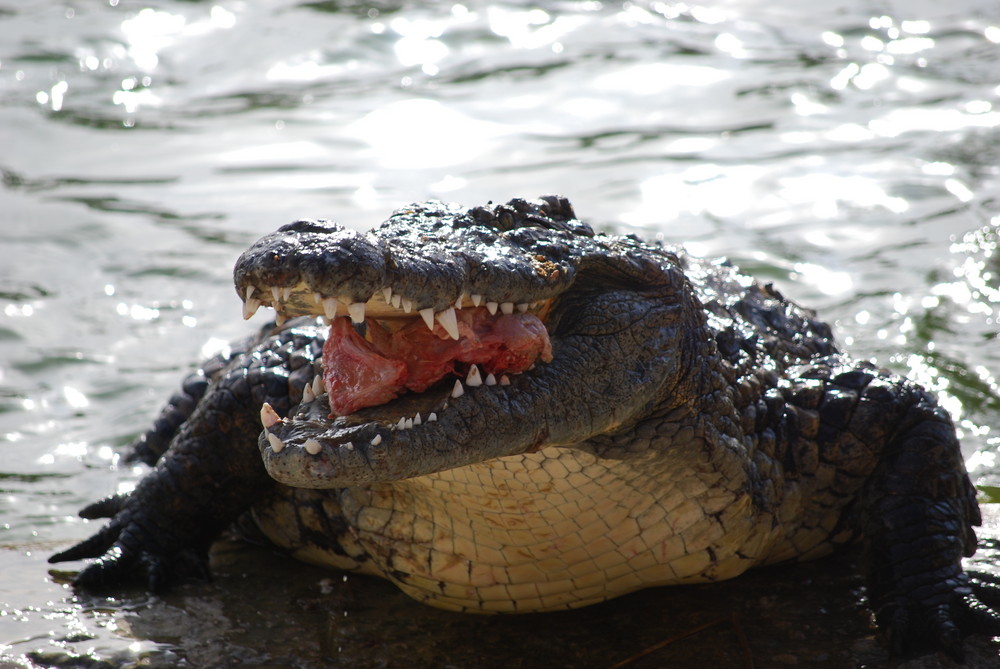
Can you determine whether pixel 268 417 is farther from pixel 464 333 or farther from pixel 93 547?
pixel 93 547

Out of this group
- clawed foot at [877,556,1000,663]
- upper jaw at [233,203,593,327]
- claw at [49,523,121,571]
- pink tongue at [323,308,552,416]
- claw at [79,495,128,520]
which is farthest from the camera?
claw at [79,495,128,520]

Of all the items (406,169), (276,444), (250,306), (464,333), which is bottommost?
(406,169)

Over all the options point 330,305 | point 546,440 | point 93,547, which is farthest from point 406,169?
point 330,305

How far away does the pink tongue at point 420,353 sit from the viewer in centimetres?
289

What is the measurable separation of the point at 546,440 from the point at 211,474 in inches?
72.0

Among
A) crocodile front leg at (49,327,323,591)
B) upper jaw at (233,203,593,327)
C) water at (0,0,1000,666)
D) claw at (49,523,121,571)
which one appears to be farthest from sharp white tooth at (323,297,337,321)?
claw at (49,523,121,571)

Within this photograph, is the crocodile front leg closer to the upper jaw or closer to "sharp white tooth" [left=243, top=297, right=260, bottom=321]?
the upper jaw

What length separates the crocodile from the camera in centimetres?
273

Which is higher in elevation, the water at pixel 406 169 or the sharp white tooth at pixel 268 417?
the sharp white tooth at pixel 268 417

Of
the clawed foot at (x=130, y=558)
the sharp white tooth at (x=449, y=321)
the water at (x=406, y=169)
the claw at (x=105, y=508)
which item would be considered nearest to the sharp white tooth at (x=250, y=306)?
the sharp white tooth at (x=449, y=321)

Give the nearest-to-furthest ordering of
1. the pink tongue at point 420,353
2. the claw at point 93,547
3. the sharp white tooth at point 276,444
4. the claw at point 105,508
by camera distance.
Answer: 1. the sharp white tooth at point 276,444
2. the pink tongue at point 420,353
3. the claw at point 93,547
4. the claw at point 105,508

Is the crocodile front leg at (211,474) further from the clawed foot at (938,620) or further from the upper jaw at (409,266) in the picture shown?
the clawed foot at (938,620)

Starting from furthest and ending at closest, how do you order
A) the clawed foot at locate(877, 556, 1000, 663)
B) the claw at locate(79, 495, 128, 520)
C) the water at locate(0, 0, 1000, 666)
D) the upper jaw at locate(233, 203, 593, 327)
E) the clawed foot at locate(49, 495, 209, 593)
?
the water at locate(0, 0, 1000, 666) < the claw at locate(79, 495, 128, 520) < the clawed foot at locate(49, 495, 209, 593) < the clawed foot at locate(877, 556, 1000, 663) < the upper jaw at locate(233, 203, 593, 327)

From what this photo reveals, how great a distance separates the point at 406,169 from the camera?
9.62 m
